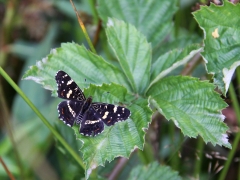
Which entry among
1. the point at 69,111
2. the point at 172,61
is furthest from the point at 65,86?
the point at 172,61

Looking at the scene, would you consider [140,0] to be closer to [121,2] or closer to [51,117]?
[121,2]

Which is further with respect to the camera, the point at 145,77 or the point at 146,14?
the point at 146,14

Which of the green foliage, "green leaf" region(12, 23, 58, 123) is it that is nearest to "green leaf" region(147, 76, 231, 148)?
the green foliage

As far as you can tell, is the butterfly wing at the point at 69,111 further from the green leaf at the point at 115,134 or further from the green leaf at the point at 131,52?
the green leaf at the point at 131,52

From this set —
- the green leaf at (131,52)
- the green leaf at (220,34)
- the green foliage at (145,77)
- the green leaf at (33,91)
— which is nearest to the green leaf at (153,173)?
the green foliage at (145,77)

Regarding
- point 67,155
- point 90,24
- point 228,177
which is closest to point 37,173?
point 67,155

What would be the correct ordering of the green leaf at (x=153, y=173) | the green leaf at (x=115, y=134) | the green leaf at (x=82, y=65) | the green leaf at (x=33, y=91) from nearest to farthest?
the green leaf at (x=115, y=134) < the green leaf at (x=82, y=65) < the green leaf at (x=153, y=173) < the green leaf at (x=33, y=91)

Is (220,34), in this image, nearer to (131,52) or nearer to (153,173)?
(131,52)
